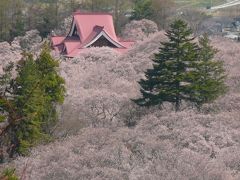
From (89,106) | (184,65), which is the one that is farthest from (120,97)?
(184,65)

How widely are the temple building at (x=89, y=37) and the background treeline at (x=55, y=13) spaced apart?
11.9 m

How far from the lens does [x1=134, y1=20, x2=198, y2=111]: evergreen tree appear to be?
2164 cm

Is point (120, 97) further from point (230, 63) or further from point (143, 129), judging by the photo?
point (230, 63)

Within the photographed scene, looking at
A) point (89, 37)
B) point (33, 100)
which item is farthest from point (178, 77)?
point (89, 37)

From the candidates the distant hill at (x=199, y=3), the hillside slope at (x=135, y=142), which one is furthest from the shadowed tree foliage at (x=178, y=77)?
the distant hill at (x=199, y=3)

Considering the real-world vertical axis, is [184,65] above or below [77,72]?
above

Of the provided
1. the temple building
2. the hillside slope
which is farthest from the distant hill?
the hillside slope

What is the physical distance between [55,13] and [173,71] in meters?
33.7

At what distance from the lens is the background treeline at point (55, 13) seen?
166ft

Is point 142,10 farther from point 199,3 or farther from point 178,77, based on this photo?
point 199,3

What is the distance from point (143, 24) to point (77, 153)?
102 feet

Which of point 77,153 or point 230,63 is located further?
point 230,63

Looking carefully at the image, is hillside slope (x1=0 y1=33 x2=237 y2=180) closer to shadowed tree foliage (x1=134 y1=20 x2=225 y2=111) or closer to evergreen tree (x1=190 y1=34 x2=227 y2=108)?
evergreen tree (x1=190 y1=34 x2=227 y2=108)

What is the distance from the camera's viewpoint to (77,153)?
58.3 ft
